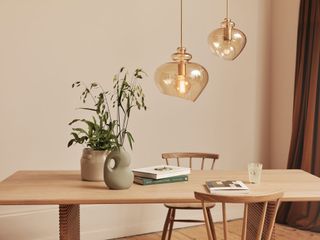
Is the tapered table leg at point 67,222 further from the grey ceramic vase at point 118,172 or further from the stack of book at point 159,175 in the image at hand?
the stack of book at point 159,175

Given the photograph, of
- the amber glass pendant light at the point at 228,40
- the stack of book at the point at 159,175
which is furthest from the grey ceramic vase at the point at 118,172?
the amber glass pendant light at the point at 228,40

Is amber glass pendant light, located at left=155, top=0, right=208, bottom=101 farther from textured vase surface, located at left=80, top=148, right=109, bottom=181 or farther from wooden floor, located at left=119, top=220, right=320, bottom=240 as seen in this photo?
wooden floor, located at left=119, top=220, right=320, bottom=240

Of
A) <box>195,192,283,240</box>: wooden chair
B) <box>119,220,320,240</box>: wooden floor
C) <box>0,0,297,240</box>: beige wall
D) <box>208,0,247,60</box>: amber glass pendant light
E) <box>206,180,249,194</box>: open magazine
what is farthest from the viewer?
<box>119,220,320,240</box>: wooden floor

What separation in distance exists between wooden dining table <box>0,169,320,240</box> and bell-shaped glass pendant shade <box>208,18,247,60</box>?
711 mm

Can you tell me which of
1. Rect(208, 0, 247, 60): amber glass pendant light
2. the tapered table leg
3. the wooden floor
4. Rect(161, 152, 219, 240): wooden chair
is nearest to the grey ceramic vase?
the tapered table leg

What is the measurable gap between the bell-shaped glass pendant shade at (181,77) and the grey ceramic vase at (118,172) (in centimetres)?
42

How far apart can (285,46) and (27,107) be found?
2.50 metres

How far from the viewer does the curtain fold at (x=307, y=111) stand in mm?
3834

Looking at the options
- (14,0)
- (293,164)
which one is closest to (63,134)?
(14,0)

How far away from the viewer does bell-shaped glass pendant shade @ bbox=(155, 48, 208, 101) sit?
204 centimetres

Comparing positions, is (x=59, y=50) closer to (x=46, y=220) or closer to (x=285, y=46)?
(x=46, y=220)

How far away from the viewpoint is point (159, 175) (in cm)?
235

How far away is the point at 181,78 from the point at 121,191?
63 centimetres

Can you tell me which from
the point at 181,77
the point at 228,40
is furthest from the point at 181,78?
the point at 228,40
